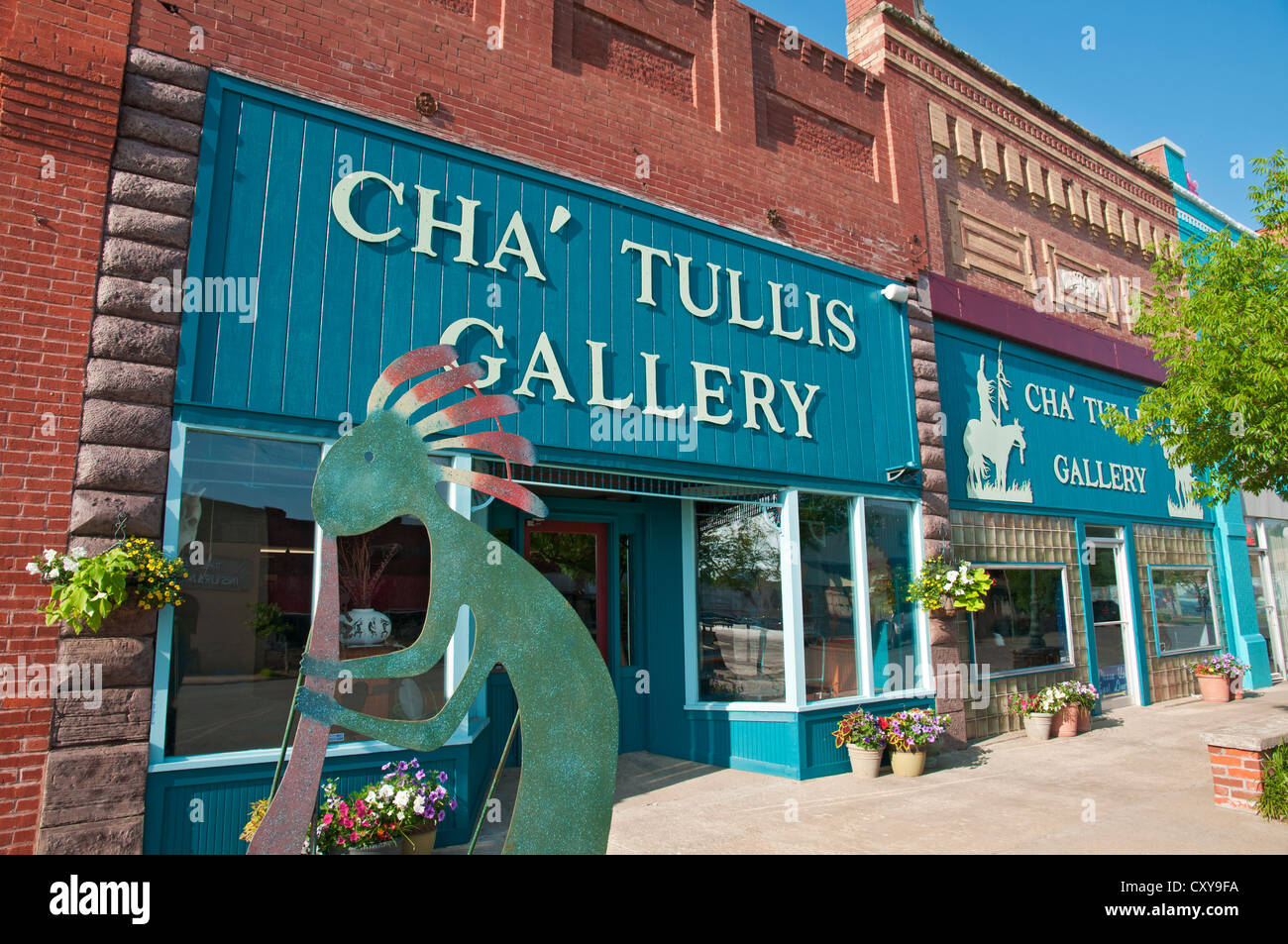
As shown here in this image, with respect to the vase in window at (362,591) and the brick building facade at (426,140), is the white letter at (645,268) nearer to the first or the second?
the brick building facade at (426,140)

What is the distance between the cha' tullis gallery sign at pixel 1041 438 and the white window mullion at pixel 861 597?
7.09 ft

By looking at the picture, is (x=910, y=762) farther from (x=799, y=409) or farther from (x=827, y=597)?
(x=799, y=409)

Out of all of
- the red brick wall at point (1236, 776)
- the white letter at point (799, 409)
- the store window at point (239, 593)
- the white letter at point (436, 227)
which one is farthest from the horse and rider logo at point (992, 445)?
the store window at point (239, 593)

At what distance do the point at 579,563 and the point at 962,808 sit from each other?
463cm

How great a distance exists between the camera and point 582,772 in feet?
12.1

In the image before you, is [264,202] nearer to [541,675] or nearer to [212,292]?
[212,292]

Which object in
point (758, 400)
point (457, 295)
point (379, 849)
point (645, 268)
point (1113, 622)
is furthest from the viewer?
point (1113, 622)

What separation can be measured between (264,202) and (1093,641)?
12683 millimetres

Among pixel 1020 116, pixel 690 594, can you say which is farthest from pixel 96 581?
pixel 1020 116

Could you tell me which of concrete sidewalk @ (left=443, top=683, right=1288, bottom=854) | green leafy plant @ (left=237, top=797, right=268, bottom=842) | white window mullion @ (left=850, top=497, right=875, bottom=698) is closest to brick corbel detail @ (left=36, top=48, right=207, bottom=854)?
green leafy plant @ (left=237, top=797, right=268, bottom=842)

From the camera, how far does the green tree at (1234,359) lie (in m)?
8.72

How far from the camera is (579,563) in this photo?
9.25 m

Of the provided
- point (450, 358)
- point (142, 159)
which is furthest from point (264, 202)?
point (450, 358)
